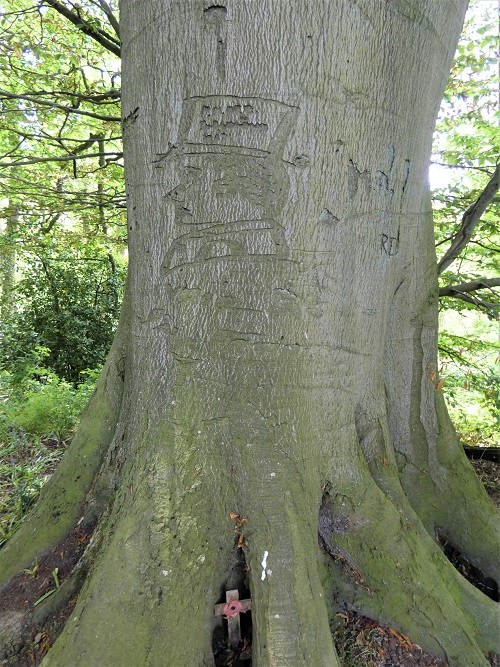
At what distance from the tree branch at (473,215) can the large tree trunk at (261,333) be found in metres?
1.35

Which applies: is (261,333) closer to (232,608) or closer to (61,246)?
(232,608)

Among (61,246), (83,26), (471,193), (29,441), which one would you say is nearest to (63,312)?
(61,246)

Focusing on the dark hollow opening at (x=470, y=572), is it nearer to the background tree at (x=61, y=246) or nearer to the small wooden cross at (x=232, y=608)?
the small wooden cross at (x=232, y=608)

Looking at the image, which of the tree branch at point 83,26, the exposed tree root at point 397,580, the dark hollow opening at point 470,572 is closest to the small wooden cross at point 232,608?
the exposed tree root at point 397,580

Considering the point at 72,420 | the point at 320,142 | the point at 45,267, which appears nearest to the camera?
the point at 320,142

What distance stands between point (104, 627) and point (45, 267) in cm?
725

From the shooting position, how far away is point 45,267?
7.66 m

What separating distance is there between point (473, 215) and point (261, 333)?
2.42m

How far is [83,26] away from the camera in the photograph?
4004 mm

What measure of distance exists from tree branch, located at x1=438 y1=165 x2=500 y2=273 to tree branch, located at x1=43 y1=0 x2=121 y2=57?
3614mm

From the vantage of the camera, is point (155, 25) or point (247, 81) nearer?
point (247, 81)

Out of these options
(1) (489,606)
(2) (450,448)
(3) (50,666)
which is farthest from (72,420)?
(1) (489,606)

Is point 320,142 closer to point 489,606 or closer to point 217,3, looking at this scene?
point 217,3

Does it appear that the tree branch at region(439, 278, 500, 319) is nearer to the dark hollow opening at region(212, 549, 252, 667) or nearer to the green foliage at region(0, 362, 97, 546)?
the dark hollow opening at region(212, 549, 252, 667)
